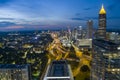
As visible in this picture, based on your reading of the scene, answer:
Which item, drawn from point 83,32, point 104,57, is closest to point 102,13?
point 104,57

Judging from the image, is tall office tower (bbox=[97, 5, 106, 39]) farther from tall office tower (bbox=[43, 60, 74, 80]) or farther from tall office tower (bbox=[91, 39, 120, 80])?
tall office tower (bbox=[43, 60, 74, 80])

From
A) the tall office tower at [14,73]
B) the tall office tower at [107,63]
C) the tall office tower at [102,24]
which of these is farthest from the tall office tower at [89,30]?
the tall office tower at [14,73]

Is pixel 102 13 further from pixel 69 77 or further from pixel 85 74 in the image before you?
pixel 69 77

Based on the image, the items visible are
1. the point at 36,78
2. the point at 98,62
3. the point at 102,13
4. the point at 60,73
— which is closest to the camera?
the point at 60,73

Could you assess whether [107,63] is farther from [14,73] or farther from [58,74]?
[14,73]

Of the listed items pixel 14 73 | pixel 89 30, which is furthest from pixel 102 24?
pixel 14 73

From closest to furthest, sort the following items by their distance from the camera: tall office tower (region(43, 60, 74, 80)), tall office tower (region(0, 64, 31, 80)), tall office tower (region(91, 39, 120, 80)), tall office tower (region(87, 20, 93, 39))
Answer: tall office tower (region(43, 60, 74, 80)) → tall office tower (region(91, 39, 120, 80)) → tall office tower (region(0, 64, 31, 80)) → tall office tower (region(87, 20, 93, 39))

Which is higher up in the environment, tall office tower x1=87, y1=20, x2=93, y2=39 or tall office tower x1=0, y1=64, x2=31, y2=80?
tall office tower x1=87, y1=20, x2=93, y2=39

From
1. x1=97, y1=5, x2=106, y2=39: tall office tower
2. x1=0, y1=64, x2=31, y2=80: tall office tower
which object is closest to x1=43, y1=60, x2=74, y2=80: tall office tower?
x1=0, y1=64, x2=31, y2=80: tall office tower

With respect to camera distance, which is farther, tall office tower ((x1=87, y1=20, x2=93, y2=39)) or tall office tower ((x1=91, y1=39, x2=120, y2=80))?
tall office tower ((x1=87, y1=20, x2=93, y2=39))
